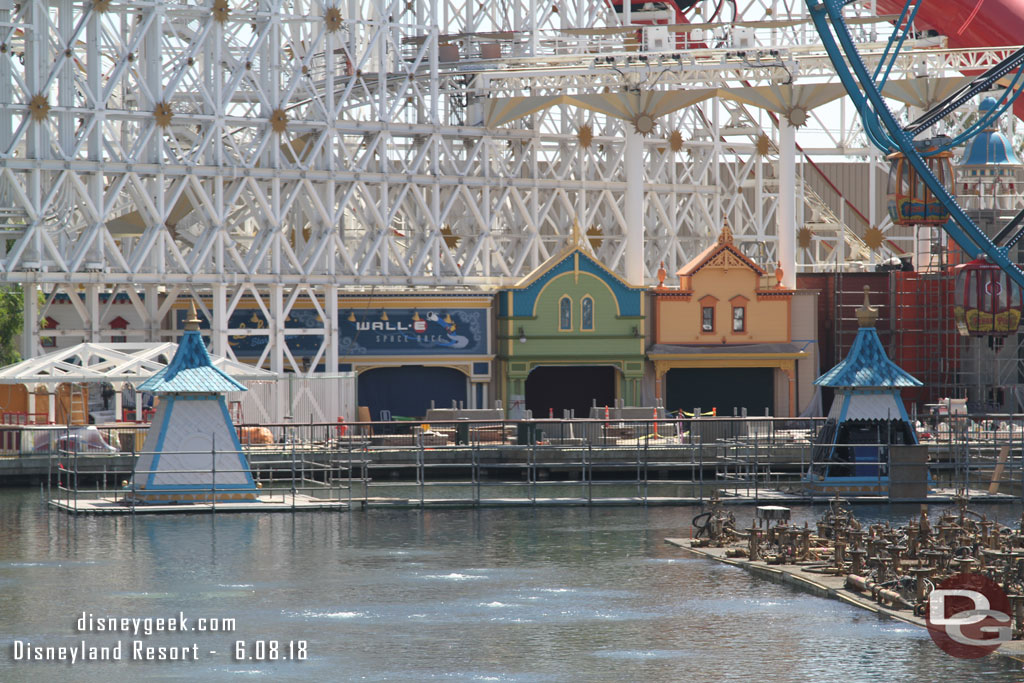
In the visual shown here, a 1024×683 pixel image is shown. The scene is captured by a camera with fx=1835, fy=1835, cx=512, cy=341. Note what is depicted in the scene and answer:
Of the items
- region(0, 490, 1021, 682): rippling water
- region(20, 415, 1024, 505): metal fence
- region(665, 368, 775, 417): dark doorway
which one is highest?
region(665, 368, 775, 417): dark doorway

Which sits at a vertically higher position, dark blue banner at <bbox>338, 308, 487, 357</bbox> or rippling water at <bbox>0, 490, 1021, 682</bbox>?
dark blue banner at <bbox>338, 308, 487, 357</bbox>

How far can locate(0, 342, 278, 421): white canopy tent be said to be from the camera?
2099 inches

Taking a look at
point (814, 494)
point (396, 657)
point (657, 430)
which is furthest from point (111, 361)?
point (396, 657)

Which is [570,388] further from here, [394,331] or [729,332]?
[394,331]

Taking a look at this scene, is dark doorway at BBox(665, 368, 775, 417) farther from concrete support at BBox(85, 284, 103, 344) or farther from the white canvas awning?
concrete support at BBox(85, 284, 103, 344)

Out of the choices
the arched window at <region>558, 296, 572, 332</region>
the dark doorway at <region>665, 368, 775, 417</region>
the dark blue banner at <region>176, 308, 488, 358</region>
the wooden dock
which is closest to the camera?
the wooden dock

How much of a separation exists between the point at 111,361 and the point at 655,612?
2973cm

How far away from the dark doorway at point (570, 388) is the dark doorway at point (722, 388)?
244 cm

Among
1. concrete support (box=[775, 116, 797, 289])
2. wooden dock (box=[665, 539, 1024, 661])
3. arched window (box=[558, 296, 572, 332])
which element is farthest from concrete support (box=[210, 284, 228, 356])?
wooden dock (box=[665, 539, 1024, 661])

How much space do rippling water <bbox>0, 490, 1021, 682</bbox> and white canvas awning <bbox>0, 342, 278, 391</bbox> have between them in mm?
11546

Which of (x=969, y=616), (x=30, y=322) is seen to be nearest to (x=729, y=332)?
(x=30, y=322)

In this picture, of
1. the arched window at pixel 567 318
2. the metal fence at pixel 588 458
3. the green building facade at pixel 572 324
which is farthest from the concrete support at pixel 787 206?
the metal fence at pixel 588 458

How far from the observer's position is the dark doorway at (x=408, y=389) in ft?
217

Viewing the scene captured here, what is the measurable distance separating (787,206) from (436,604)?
4168 centimetres
